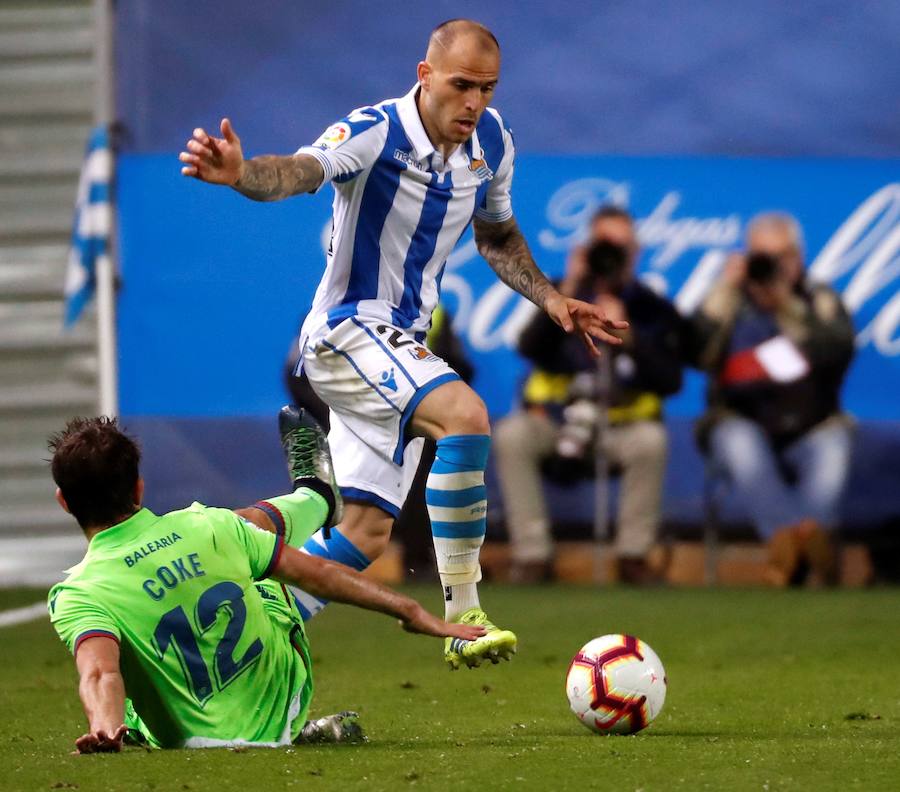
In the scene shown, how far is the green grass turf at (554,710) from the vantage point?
3969 millimetres

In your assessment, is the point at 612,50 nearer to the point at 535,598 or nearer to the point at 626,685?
the point at 535,598

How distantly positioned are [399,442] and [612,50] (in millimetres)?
5411

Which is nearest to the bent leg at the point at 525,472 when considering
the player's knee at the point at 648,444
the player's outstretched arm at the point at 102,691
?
the player's knee at the point at 648,444

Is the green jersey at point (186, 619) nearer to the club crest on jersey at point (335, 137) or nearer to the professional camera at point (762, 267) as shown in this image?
the club crest on jersey at point (335, 137)

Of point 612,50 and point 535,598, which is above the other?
point 612,50

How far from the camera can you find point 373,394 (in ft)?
17.5

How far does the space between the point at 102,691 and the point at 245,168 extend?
4.52ft

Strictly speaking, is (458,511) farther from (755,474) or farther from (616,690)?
(755,474)

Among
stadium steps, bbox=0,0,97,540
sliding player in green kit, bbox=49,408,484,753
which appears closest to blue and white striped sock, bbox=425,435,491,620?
Result: sliding player in green kit, bbox=49,408,484,753

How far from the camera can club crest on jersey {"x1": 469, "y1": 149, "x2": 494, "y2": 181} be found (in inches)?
222

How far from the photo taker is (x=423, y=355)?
17.6 ft

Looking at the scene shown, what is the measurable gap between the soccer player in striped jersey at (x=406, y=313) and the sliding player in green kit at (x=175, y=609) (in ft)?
2.79

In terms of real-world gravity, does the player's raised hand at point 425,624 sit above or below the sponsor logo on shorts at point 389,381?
below

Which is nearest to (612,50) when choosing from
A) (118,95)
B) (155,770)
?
(118,95)
